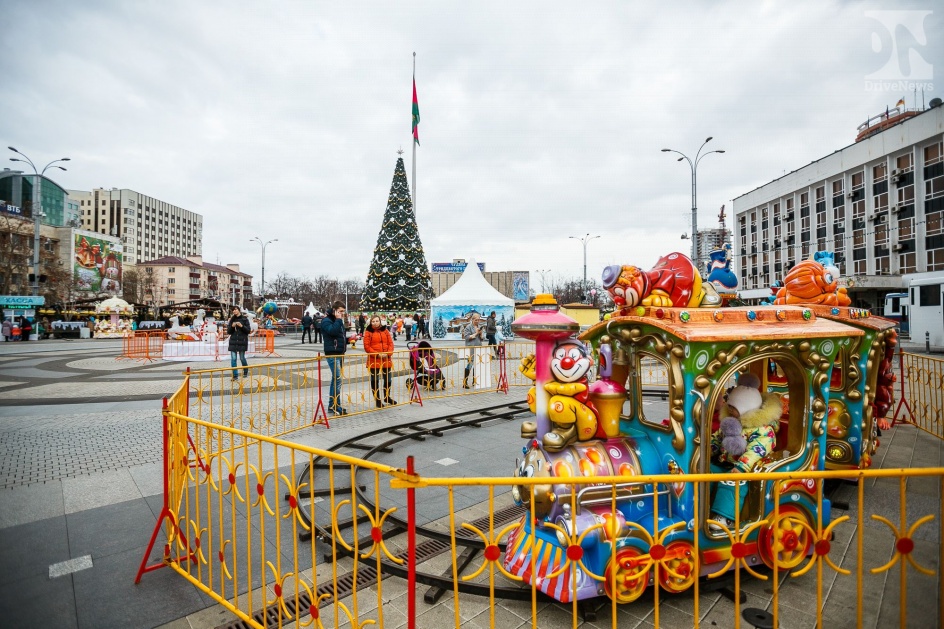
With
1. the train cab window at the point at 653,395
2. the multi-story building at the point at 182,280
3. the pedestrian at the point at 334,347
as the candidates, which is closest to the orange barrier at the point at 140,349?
the pedestrian at the point at 334,347

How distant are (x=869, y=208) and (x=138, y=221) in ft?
446

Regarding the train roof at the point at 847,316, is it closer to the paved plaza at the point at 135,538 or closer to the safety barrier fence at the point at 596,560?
the paved plaza at the point at 135,538

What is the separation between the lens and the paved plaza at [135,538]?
10.2 feet

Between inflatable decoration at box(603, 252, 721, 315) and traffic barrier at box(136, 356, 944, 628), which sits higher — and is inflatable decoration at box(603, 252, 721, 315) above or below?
above

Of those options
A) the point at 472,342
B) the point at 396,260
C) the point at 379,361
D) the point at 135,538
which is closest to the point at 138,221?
the point at 396,260

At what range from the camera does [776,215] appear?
170 feet

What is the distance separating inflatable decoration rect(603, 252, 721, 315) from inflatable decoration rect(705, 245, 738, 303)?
0.60 metres

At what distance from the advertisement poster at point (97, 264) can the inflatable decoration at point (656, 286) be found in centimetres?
8574

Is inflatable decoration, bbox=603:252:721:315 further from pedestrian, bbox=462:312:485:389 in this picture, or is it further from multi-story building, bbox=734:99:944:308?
multi-story building, bbox=734:99:944:308

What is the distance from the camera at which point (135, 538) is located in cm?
422

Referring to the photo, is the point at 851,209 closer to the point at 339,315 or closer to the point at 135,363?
the point at 339,315

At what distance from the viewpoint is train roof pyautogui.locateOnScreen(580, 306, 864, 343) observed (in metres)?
3.37

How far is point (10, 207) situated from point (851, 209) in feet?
299

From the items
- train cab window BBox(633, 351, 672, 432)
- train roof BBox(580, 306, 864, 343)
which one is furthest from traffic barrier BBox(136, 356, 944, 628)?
train roof BBox(580, 306, 864, 343)
